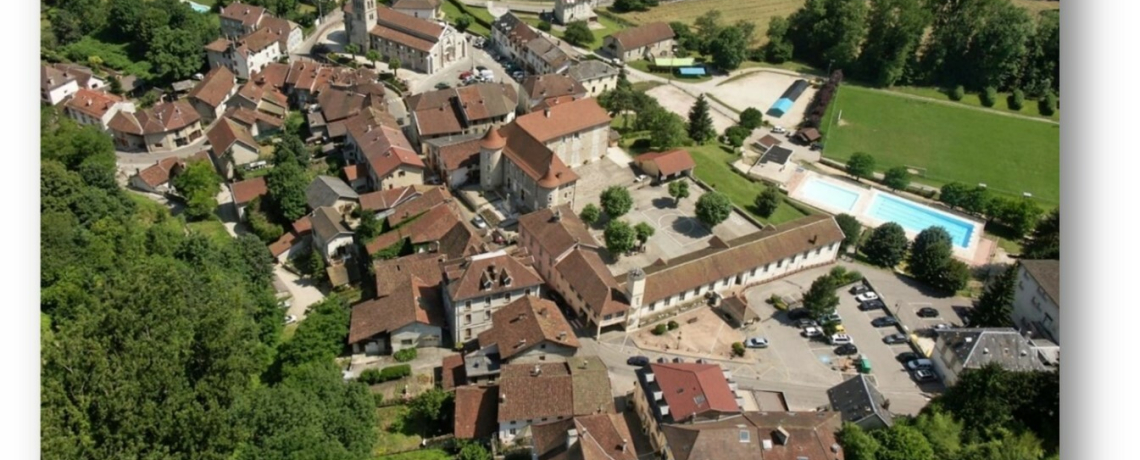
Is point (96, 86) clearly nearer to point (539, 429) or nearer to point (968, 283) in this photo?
point (539, 429)

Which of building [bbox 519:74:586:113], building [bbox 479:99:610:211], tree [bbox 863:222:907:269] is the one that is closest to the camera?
tree [bbox 863:222:907:269]

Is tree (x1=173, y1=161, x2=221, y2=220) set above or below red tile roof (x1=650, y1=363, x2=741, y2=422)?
below

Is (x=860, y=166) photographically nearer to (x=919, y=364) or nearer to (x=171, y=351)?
(x=919, y=364)

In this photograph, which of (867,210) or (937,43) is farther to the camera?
(937,43)

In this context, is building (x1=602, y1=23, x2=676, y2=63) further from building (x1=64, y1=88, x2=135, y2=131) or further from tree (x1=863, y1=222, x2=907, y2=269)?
building (x1=64, y1=88, x2=135, y2=131)

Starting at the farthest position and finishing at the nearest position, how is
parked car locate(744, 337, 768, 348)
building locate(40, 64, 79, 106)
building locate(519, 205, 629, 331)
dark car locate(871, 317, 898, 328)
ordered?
building locate(40, 64, 79, 106)
dark car locate(871, 317, 898, 328)
parked car locate(744, 337, 768, 348)
building locate(519, 205, 629, 331)

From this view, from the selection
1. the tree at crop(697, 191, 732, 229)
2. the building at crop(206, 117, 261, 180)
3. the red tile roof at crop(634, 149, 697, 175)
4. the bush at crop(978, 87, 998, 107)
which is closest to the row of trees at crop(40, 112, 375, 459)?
the building at crop(206, 117, 261, 180)

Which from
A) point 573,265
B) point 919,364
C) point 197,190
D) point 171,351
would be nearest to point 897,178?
point 919,364
